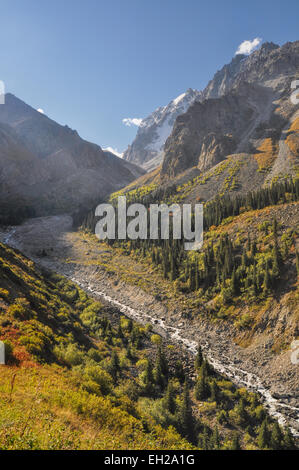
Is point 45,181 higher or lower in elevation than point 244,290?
higher

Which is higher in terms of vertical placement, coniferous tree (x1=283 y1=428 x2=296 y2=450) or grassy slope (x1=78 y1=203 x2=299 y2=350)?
grassy slope (x1=78 y1=203 x2=299 y2=350)

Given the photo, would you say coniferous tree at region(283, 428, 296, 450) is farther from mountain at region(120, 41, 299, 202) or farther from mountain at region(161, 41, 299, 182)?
mountain at region(161, 41, 299, 182)

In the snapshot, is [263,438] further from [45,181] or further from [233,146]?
A: [45,181]


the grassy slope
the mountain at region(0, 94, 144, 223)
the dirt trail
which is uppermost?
the mountain at region(0, 94, 144, 223)

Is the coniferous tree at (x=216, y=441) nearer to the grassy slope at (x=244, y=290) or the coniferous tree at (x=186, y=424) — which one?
the coniferous tree at (x=186, y=424)

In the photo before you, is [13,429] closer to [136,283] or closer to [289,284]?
[289,284]

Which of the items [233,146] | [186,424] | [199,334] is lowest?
[199,334]

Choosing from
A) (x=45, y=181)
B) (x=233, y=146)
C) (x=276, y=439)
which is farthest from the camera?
(x=45, y=181)

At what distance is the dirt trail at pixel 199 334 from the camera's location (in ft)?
69.9

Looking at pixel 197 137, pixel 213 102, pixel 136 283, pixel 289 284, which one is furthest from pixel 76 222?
pixel 213 102

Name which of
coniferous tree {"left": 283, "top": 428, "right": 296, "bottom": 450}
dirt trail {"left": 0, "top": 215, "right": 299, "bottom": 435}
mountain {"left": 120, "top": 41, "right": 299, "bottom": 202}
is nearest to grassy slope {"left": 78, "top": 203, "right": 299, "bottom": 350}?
dirt trail {"left": 0, "top": 215, "right": 299, "bottom": 435}

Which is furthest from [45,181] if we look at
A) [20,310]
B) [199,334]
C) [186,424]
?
[186,424]

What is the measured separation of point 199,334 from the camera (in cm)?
3238

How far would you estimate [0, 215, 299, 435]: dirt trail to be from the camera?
69.9ft
